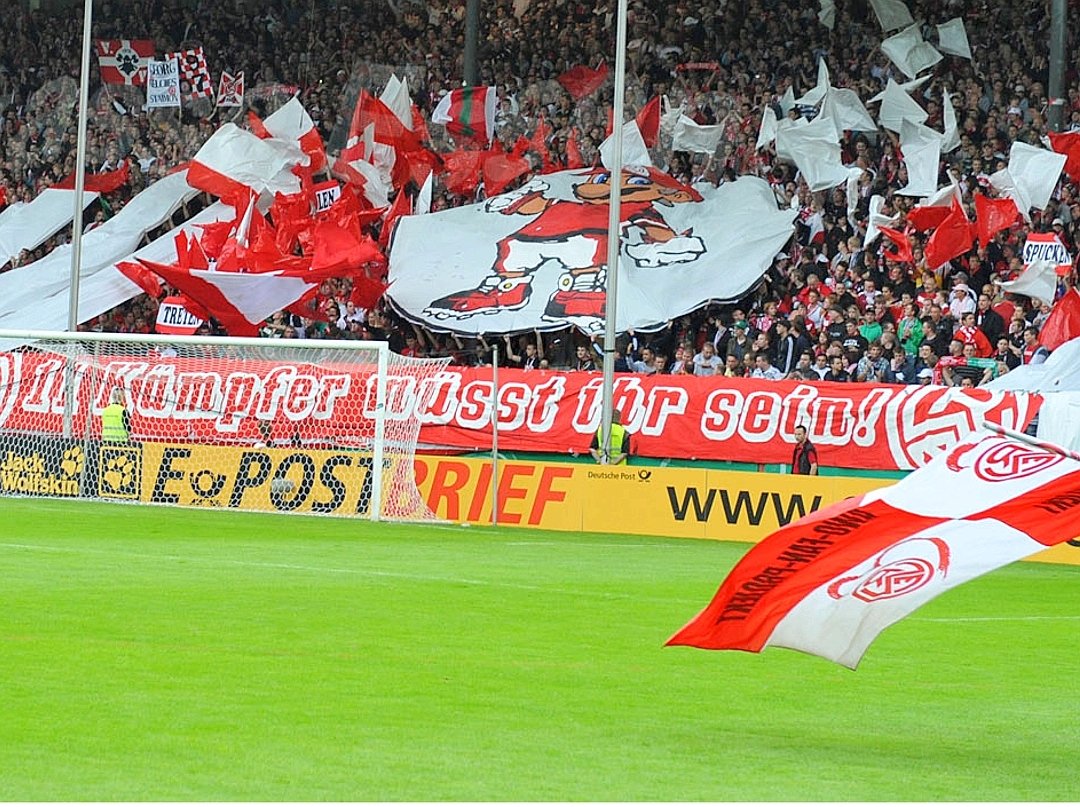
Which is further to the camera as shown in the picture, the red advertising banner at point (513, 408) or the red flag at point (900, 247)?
the red flag at point (900, 247)

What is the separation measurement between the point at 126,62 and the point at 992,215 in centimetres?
2043

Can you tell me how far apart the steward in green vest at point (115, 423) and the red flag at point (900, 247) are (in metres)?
10.2

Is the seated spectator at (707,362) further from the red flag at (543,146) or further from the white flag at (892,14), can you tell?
the white flag at (892,14)

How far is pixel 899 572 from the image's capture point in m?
7.84

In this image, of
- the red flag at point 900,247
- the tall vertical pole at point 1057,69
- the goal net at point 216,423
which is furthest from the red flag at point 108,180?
the tall vertical pole at point 1057,69

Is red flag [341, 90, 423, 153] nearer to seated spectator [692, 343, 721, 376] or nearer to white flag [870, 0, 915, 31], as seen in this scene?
white flag [870, 0, 915, 31]

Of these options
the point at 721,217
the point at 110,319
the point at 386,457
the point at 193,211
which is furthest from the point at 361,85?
the point at 386,457

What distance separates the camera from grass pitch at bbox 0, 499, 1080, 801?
724 cm

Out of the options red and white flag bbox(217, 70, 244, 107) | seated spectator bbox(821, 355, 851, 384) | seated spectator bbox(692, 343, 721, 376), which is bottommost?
seated spectator bbox(692, 343, 721, 376)

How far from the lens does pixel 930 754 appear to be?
26.7 feet

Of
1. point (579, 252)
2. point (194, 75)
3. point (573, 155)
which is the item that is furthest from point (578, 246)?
point (194, 75)

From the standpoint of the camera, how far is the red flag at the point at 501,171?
112 feet

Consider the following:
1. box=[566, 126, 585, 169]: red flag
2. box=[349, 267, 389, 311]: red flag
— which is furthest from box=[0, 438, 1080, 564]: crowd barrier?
box=[566, 126, 585, 169]: red flag

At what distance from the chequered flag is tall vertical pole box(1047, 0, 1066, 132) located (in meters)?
17.3
